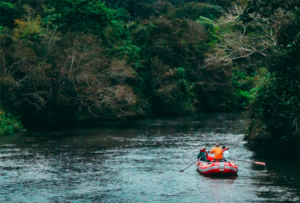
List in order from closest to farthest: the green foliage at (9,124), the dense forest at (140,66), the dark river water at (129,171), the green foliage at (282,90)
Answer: the dark river water at (129,171)
the green foliage at (282,90)
the dense forest at (140,66)
the green foliage at (9,124)

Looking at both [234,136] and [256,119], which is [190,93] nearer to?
[234,136]

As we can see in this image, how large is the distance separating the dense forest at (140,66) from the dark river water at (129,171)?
4.36m

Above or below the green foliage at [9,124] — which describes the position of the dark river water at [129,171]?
below

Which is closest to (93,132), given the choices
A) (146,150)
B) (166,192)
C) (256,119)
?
(146,150)

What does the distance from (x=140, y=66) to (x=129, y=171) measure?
3584 centimetres

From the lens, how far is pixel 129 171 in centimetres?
2655

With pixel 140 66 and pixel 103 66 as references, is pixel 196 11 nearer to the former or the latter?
pixel 140 66

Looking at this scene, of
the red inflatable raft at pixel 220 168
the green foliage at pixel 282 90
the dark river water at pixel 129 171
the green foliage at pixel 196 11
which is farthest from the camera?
the green foliage at pixel 196 11

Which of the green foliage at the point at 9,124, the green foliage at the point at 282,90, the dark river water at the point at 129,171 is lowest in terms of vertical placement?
the dark river water at the point at 129,171

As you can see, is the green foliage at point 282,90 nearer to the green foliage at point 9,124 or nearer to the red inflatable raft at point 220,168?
the red inflatable raft at point 220,168

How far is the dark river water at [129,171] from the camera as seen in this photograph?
2128cm

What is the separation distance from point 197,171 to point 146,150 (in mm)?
7296

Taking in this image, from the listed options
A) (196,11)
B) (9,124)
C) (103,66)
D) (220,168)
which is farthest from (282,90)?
(196,11)

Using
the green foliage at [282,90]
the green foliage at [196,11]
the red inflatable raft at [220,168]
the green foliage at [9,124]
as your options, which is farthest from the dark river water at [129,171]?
the green foliage at [196,11]
